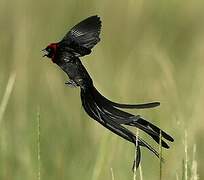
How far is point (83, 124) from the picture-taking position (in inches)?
160

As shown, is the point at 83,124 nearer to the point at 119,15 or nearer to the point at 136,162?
the point at 119,15

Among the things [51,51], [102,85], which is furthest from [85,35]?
[102,85]

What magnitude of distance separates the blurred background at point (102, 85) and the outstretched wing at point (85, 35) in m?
0.84

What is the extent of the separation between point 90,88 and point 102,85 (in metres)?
3.49

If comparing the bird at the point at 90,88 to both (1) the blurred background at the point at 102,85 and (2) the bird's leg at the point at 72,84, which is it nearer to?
(2) the bird's leg at the point at 72,84

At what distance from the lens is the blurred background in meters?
3.40

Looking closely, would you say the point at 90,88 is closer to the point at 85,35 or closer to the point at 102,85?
the point at 85,35

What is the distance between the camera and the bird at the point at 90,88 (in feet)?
3.90

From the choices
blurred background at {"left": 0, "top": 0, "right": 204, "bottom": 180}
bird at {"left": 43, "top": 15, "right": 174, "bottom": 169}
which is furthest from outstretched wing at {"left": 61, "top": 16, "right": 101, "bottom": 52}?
blurred background at {"left": 0, "top": 0, "right": 204, "bottom": 180}

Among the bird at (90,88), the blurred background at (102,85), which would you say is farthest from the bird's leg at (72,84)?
the blurred background at (102,85)

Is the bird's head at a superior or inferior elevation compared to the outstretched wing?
inferior

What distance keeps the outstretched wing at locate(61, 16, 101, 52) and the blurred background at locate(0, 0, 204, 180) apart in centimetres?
84

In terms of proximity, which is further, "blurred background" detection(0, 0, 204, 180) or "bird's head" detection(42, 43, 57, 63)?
"blurred background" detection(0, 0, 204, 180)

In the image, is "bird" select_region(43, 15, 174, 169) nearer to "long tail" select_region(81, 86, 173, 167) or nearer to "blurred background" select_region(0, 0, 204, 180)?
"long tail" select_region(81, 86, 173, 167)
